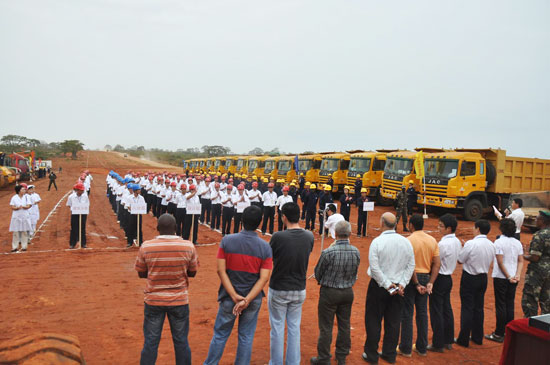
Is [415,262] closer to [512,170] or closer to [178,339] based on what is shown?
[178,339]

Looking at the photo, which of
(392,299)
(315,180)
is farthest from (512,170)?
(392,299)

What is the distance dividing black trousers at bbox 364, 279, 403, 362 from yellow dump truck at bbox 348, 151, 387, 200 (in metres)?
17.8

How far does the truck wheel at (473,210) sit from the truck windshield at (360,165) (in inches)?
250

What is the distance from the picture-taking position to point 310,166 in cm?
2684

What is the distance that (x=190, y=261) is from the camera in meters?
3.94

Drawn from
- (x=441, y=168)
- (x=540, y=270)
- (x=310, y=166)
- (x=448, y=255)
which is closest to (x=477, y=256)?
(x=448, y=255)

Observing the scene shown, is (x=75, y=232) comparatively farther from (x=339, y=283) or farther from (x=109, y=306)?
(x=339, y=283)

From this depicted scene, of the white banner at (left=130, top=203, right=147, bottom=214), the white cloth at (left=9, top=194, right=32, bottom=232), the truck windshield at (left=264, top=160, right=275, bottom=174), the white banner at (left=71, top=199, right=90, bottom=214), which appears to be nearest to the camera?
the white cloth at (left=9, top=194, right=32, bottom=232)

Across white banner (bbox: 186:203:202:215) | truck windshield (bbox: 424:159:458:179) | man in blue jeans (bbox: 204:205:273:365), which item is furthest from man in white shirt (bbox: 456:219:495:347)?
truck windshield (bbox: 424:159:458:179)

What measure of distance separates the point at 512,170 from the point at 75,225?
18946mm

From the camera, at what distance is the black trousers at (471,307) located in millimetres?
5449

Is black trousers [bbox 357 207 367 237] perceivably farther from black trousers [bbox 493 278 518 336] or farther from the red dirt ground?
black trousers [bbox 493 278 518 336]

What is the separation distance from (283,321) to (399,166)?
1704 cm

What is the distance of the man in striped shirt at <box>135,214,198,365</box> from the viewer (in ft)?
12.4
